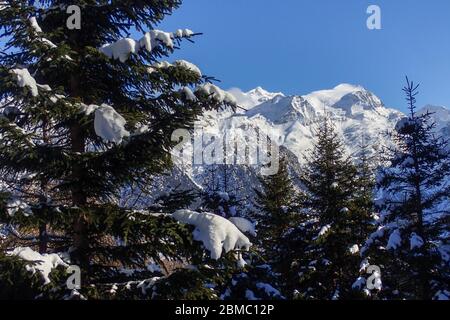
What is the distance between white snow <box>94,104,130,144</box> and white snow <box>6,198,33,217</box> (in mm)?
1453

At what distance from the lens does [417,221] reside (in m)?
15.9

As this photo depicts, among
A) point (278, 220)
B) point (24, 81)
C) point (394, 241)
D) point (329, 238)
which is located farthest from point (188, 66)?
point (278, 220)

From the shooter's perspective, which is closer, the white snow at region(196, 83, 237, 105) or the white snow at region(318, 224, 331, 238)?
the white snow at region(196, 83, 237, 105)

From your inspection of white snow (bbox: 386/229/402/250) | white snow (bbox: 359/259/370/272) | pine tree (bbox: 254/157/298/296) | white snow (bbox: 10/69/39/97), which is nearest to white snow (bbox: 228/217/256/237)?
white snow (bbox: 10/69/39/97)

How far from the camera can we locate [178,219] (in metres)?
6.14

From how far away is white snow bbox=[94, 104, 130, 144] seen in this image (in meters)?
5.98

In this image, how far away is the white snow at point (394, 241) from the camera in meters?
14.3

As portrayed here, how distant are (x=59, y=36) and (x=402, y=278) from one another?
15.2m

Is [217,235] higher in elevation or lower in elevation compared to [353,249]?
higher

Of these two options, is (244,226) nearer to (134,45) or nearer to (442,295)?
(134,45)

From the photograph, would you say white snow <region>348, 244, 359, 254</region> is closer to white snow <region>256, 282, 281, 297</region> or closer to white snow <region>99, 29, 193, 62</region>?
white snow <region>256, 282, 281, 297</region>

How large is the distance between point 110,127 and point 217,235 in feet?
7.01
